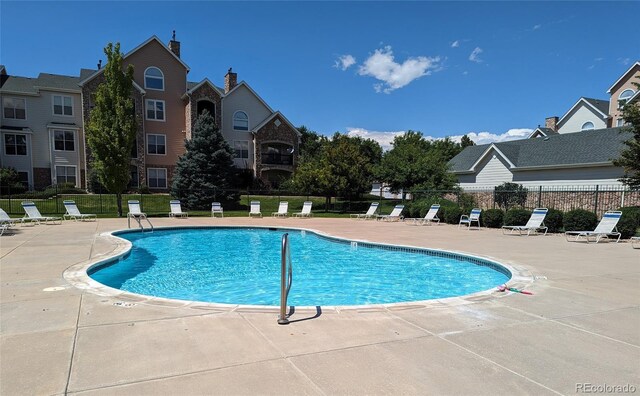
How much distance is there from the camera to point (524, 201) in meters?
22.6

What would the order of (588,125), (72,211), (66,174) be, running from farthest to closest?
(588,125), (66,174), (72,211)

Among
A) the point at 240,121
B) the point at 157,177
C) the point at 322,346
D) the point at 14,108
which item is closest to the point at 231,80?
the point at 240,121

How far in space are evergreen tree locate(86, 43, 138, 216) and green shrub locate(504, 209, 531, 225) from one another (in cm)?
1919

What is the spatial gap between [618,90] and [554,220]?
87.1ft

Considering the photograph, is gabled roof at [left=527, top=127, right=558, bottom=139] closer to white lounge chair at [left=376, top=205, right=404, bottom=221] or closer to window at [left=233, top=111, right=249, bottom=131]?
white lounge chair at [left=376, top=205, right=404, bottom=221]

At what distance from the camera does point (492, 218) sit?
1752cm

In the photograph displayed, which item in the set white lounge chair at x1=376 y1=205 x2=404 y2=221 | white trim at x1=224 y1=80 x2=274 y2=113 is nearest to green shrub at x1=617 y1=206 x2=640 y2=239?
white lounge chair at x1=376 y1=205 x2=404 y2=221

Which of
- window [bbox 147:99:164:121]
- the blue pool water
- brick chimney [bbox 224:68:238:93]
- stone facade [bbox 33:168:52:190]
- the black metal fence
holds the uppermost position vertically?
brick chimney [bbox 224:68:238:93]

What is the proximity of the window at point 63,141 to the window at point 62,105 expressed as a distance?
1.74m

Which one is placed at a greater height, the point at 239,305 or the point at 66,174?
the point at 66,174

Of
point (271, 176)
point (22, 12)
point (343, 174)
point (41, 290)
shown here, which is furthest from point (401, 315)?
point (271, 176)

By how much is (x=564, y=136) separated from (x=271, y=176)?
23.9m

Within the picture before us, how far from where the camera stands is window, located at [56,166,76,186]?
29438mm

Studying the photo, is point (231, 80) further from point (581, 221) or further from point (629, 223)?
point (629, 223)
